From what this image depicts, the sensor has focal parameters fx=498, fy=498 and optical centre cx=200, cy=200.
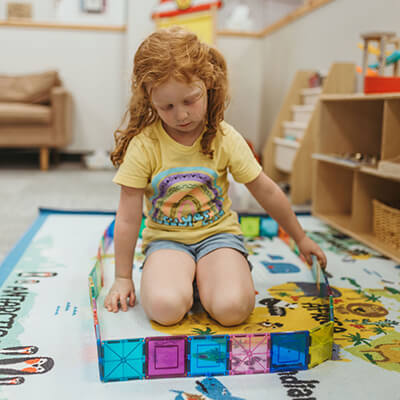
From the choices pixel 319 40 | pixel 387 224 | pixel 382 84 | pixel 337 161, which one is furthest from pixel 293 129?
pixel 387 224

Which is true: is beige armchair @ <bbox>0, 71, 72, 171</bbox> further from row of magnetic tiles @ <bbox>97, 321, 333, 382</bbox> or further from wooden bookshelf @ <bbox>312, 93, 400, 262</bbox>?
row of magnetic tiles @ <bbox>97, 321, 333, 382</bbox>

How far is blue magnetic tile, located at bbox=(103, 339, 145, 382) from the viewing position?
0.76m

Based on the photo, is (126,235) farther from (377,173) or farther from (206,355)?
(377,173)

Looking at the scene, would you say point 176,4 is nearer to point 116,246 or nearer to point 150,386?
point 116,246

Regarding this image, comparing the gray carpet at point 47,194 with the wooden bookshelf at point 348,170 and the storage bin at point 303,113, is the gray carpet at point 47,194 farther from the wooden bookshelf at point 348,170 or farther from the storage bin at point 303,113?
the storage bin at point 303,113

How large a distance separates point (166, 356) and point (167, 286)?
161mm

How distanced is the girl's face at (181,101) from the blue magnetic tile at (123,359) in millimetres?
406

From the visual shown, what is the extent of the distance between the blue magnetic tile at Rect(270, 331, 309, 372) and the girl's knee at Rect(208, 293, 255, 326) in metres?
0.12

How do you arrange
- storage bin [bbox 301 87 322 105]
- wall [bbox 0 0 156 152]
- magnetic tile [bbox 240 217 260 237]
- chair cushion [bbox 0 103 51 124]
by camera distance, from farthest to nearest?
wall [bbox 0 0 156 152] < chair cushion [bbox 0 103 51 124] < storage bin [bbox 301 87 322 105] < magnetic tile [bbox 240 217 260 237]

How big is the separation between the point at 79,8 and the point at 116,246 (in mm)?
3584

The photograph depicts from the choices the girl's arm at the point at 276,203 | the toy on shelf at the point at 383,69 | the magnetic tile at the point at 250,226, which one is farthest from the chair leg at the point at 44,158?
the girl's arm at the point at 276,203

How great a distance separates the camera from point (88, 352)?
853 mm

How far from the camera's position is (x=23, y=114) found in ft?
9.78

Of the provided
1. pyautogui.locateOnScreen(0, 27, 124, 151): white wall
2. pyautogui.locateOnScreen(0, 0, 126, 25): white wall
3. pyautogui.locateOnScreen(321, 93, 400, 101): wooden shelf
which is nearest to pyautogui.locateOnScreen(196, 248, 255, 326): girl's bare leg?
pyautogui.locateOnScreen(321, 93, 400, 101): wooden shelf
